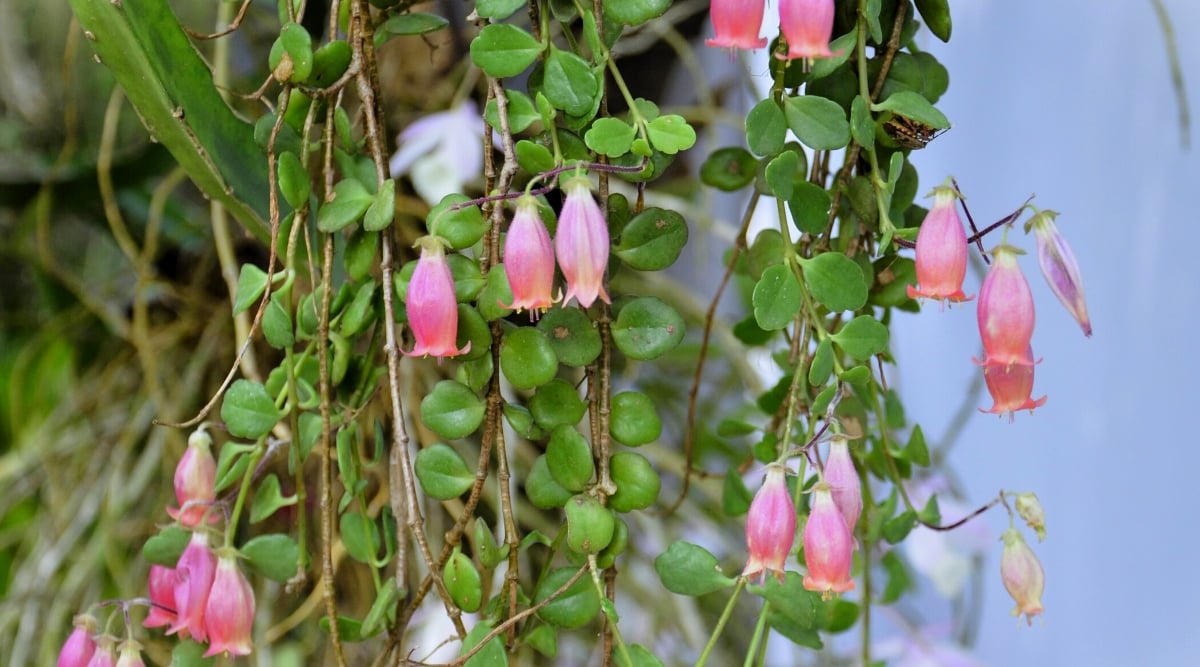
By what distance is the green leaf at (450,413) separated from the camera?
328 mm

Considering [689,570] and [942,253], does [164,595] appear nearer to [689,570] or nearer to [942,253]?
[689,570]

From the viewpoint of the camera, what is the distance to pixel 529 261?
29cm

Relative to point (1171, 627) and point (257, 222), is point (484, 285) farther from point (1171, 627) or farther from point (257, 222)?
point (1171, 627)

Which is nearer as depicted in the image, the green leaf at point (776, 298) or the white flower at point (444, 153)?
the green leaf at point (776, 298)

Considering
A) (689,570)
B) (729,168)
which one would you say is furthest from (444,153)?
(689,570)

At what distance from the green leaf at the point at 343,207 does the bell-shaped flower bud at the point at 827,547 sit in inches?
7.2

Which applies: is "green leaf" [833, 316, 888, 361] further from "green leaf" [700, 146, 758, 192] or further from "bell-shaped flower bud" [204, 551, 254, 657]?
"bell-shaped flower bud" [204, 551, 254, 657]

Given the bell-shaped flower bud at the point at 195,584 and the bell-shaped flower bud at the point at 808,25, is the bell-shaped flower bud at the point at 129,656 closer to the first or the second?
the bell-shaped flower bud at the point at 195,584

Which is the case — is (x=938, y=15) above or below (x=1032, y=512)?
above

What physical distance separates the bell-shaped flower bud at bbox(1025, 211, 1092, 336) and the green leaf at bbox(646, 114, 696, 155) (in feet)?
0.38

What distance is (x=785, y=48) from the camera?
31 cm

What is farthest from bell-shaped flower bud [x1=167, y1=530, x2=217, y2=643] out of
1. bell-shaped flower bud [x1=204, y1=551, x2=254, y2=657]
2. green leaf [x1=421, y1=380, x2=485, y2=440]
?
green leaf [x1=421, y1=380, x2=485, y2=440]

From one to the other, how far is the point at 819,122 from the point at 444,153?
15.0 inches

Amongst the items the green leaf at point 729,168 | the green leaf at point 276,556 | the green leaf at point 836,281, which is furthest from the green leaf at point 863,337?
the green leaf at point 276,556
